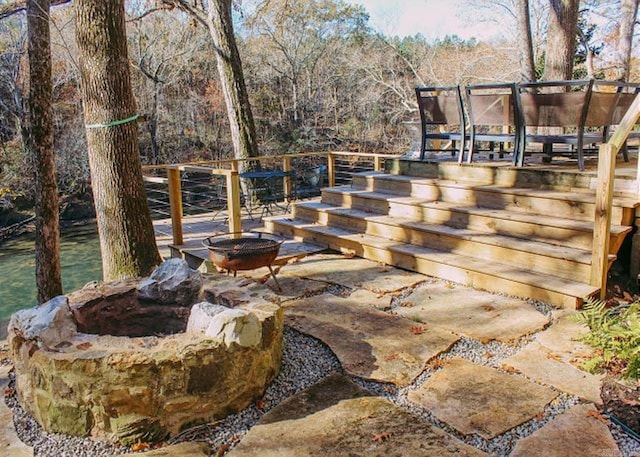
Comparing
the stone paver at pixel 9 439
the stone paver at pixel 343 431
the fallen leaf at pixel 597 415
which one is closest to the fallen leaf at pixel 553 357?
the fallen leaf at pixel 597 415

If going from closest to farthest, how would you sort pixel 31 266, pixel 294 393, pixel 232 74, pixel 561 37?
pixel 294 393 → pixel 561 37 → pixel 232 74 → pixel 31 266

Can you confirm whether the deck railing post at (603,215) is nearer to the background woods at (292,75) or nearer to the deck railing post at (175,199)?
the deck railing post at (175,199)

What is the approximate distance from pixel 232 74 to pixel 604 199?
5.91 metres

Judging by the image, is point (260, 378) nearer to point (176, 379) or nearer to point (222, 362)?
point (222, 362)

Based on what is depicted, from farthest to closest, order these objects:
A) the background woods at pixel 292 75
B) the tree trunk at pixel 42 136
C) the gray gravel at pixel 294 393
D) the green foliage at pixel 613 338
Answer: the background woods at pixel 292 75 → the tree trunk at pixel 42 136 → the green foliage at pixel 613 338 → the gray gravel at pixel 294 393

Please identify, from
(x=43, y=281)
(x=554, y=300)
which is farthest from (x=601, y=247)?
(x=43, y=281)

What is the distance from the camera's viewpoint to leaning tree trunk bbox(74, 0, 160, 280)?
344 cm

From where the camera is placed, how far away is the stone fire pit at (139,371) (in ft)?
6.79

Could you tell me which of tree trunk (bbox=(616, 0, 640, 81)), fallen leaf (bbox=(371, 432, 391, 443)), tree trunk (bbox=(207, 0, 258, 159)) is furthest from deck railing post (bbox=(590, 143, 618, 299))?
tree trunk (bbox=(616, 0, 640, 81))

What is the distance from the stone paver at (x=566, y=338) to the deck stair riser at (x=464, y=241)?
16.6 inches

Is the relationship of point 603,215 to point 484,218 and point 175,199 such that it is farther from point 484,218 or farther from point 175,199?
point 175,199

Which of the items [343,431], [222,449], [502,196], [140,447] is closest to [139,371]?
[140,447]

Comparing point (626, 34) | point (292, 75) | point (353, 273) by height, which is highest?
point (292, 75)

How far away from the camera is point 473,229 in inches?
170
